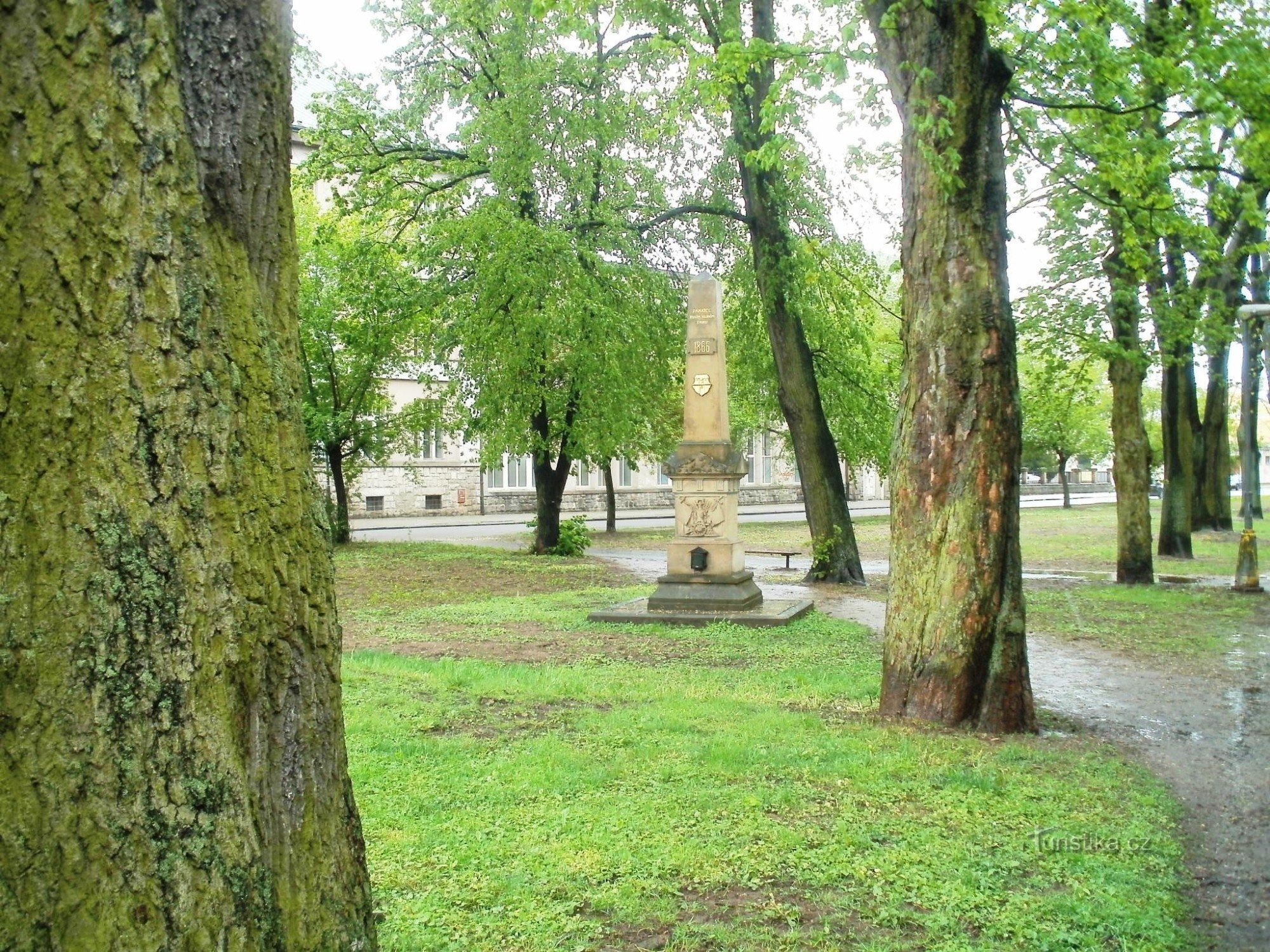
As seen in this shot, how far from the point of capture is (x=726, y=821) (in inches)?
189

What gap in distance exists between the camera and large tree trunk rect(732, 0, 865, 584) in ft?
55.7

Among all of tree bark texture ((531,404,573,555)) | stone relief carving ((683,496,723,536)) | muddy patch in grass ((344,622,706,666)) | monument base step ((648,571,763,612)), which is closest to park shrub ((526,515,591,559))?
tree bark texture ((531,404,573,555))

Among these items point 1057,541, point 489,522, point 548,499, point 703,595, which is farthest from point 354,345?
point 1057,541

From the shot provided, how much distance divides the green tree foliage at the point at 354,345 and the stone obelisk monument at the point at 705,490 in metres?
9.24

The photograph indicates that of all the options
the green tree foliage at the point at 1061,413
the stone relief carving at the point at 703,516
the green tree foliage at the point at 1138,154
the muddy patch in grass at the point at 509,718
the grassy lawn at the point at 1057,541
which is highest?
the green tree foliage at the point at 1138,154

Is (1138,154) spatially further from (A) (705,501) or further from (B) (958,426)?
(A) (705,501)

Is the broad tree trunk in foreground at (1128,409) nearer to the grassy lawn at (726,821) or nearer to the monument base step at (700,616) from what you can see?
the monument base step at (700,616)

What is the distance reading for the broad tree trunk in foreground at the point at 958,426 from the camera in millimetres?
6883

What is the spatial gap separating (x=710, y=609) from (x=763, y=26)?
31.6 feet

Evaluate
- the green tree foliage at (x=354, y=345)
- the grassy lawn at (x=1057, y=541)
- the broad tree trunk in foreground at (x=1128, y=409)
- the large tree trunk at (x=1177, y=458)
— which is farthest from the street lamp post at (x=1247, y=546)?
the green tree foliage at (x=354, y=345)

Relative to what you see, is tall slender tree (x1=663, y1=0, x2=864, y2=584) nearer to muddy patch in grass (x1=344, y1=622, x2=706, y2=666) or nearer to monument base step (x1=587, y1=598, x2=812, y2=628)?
monument base step (x1=587, y1=598, x2=812, y2=628)

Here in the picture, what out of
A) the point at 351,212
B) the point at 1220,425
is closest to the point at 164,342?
the point at 351,212

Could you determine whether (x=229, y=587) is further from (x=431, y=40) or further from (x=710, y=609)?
(x=431, y=40)

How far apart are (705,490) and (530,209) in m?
9.13
